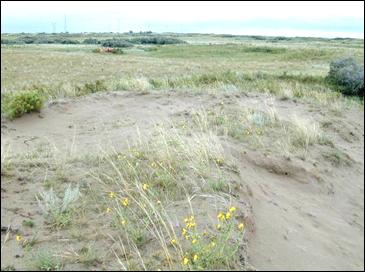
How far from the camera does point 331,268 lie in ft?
13.3

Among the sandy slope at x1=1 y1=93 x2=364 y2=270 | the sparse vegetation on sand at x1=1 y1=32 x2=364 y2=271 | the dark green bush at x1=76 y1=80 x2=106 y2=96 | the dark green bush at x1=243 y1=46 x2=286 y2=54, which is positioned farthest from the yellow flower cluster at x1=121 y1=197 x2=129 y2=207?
the dark green bush at x1=243 y1=46 x2=286 y2=54

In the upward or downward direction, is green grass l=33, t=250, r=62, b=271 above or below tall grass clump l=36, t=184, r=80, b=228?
below

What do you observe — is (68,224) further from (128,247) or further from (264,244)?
(264,244)

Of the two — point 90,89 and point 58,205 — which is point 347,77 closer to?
point 90,89

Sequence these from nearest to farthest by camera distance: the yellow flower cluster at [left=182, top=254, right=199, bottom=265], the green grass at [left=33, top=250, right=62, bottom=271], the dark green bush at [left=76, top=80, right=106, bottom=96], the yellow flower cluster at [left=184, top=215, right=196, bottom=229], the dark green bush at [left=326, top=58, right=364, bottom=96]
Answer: the yellow flower cluster at [left=182, top=254, right=199, bottom=265], the green grass at [left=33, top=250, right=62, bottom=271], the yellow flower cluster at [left=184, top=215, right=196, bottom=229], the dark green bush at [left=76, top=80, right=106, bottom=96], the dark green bush at [left=326, top=58, right=364, bottom=96]

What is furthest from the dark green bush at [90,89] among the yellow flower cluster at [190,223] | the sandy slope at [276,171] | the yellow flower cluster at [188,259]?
the yellow flower cluster at [188,259]

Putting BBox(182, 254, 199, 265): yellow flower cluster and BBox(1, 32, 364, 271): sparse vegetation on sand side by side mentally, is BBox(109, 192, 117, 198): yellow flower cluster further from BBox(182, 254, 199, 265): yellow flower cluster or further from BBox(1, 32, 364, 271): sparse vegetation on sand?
BBox(182, 254, 199, 265): yellow flower cluster

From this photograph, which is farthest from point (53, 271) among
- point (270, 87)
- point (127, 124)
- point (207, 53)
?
point (207, 53)

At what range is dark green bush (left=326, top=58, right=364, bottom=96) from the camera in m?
14.4

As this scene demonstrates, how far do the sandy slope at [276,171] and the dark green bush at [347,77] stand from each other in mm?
3443

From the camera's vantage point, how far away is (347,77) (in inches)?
609

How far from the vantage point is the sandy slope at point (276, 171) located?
429 centimetres

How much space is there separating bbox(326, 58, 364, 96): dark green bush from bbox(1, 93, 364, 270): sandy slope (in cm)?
344

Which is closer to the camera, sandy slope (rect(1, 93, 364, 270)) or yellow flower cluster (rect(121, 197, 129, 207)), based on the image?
sandy slope (rect(1, 93, 364, 270))
